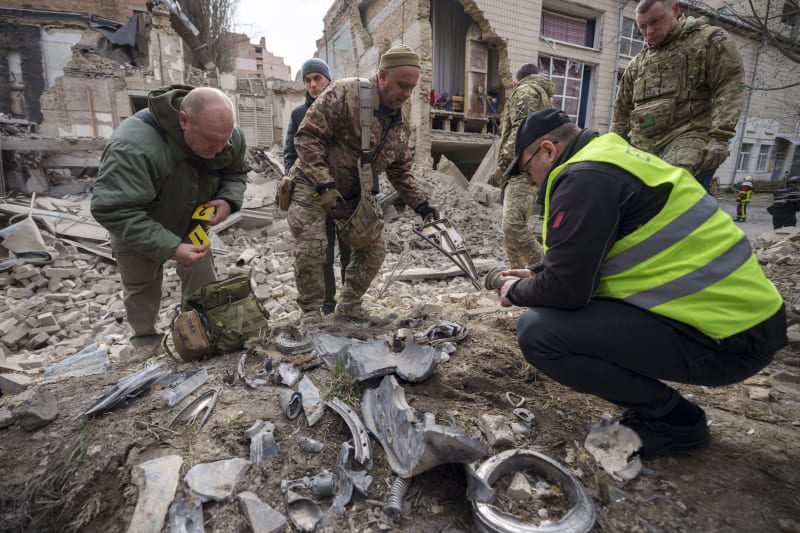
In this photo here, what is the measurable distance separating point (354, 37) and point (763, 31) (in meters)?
12.4

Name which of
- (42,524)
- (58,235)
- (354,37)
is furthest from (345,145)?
(354,37)

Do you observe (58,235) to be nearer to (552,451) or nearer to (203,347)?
(203,347)

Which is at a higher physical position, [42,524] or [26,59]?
[26,59]

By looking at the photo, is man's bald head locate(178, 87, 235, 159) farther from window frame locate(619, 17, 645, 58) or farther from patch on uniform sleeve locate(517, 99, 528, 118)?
window frame locate(619, 17, 645, 58)

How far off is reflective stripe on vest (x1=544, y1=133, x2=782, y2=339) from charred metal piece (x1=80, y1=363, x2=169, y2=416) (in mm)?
2461

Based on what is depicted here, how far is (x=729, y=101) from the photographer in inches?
116

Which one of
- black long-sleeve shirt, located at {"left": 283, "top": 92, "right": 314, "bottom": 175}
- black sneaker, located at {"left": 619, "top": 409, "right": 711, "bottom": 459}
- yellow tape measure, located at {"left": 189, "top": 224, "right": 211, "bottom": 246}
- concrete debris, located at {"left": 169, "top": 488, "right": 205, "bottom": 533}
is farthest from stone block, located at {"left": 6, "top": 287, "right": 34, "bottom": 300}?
black sneaker, located at {"left": 619, "top": 409, "right": 711, "bottom": 459}

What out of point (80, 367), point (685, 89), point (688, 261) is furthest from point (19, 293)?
point (685, 89)

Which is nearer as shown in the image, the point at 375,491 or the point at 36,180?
the point at 375,491

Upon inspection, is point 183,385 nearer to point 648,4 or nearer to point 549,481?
point 549,481

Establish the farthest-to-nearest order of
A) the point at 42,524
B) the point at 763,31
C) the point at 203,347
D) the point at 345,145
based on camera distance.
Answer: the point at 763,31, the point at 345,145, the point at 203,347, the point at 42,524

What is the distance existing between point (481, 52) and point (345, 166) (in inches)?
416

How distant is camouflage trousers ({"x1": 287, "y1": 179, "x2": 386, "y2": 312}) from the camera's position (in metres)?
3.15

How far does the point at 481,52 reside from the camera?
11.8 meters
